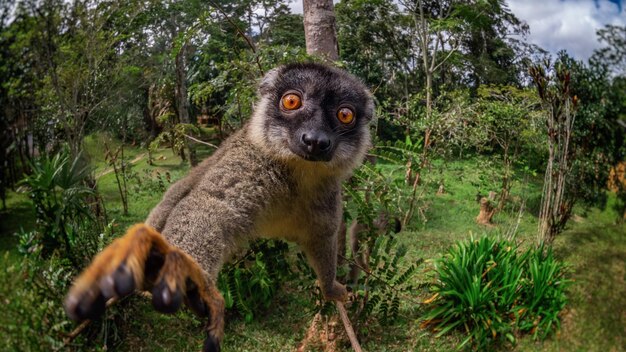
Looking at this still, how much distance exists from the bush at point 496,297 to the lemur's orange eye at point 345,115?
2.59 meters

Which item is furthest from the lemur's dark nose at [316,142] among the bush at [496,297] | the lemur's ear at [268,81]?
the bush at [496,297]

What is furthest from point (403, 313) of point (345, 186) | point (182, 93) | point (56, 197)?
point (182, 93)

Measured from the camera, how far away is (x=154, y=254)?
136 cm

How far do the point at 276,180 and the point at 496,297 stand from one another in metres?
2.99

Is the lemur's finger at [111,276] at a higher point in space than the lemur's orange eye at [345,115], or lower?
lower

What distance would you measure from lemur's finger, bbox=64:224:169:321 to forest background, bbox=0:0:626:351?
59 cm

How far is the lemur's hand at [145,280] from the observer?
1170 mm

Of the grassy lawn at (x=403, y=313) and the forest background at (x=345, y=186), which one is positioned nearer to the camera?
the forest background at (x=345, y=186)

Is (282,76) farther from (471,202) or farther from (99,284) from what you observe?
(471,202)

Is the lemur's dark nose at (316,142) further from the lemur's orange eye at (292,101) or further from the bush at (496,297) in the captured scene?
the bush at (496,297)

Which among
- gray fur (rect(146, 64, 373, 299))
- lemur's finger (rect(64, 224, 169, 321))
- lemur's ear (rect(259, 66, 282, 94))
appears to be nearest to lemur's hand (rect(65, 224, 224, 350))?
lemur's finger (rect(64, 224, 169, 321))

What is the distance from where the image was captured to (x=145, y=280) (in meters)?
1.37

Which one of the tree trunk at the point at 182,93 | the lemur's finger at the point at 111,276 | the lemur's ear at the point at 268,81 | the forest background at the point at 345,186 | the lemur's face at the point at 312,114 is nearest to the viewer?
the lemur's finger at the point at 111,276

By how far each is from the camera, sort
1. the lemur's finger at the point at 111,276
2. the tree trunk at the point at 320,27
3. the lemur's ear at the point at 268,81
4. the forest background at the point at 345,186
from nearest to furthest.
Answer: the lemur's finger at the point at 111,276 < the lemur's ear at the point at 268,81 < the forest background at the point at 345,186 < the tree trunk at the point at 320,27
